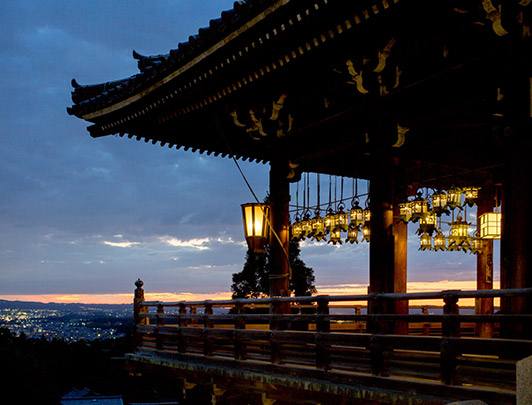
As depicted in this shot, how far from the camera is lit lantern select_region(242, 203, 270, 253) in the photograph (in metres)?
11.1

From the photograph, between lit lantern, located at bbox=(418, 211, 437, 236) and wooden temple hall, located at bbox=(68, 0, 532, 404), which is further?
lit lantern, located at bbox=(418, 211, 437, 236)

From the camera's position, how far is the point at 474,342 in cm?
573

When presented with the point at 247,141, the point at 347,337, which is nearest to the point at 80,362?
the point at 247,141

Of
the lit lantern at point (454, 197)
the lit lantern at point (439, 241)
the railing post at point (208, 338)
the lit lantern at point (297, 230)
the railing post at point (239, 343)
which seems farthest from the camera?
the lit lantern at point (439, 241)

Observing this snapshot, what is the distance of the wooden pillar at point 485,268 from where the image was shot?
1377cm

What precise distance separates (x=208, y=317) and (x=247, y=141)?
15.4ft

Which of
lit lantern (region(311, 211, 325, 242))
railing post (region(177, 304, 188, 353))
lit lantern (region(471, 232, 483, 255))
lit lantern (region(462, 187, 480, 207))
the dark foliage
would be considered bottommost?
the dark foliage

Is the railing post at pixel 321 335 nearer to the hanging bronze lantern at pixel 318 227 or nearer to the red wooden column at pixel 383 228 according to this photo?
the red wooden column at pixel 383 228

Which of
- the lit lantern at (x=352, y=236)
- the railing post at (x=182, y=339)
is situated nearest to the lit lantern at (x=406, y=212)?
the lit lantern at (x=352, y=236)

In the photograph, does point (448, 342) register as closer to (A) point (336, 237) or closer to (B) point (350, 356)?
(B) point (350, 356)

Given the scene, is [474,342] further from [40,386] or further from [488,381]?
[40,386]

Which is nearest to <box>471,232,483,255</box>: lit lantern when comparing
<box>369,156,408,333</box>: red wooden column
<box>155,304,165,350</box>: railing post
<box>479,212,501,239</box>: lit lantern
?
<box>479,212,501,239</box>: lit lantern

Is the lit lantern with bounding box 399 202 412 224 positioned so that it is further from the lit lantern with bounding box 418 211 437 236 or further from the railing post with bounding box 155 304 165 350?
the railing post with bounding box 155 304 165 350

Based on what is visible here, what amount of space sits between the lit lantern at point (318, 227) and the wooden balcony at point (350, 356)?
2751mm
